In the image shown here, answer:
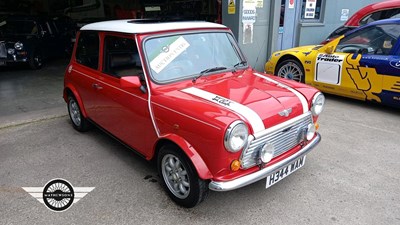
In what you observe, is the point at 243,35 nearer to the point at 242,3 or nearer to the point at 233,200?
the point at 242,3

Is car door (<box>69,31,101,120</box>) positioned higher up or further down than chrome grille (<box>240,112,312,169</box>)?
higher up

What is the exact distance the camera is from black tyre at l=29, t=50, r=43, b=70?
9992 mm

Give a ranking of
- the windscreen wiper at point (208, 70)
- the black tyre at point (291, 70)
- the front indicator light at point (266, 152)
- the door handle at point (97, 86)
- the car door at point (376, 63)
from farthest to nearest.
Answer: the black tyre at point (291, 70), the car door at point (376, 63), the door handle at point (97, 86), the windscreen wiper at point (208, 70), the front indicator light at point (266, 152)

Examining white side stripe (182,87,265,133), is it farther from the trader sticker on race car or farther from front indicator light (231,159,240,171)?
the trader sticker on race car

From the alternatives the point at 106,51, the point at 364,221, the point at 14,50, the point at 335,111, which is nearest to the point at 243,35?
the point at 335,111

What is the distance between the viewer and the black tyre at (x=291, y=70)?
254 inches

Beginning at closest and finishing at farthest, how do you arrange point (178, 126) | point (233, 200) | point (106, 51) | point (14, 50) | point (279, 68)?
point (178, 126) → point (233, 200) → point (106, 51) → point (279, 68) → point (14, 50)

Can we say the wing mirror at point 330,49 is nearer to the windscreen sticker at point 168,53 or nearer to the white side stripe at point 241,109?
the windscreen sticker at point 168,53

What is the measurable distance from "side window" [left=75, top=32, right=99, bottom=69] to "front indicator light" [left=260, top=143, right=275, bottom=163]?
238 cm

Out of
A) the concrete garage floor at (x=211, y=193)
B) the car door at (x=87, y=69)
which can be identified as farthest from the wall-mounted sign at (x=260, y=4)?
the car door at (x=87, y=69)

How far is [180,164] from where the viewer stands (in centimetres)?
280

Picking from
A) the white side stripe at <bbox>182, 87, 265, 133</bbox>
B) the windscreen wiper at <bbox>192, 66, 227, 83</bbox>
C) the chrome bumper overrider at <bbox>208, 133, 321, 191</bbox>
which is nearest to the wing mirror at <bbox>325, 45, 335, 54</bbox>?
the windscreen wiper at <bbox>192, 66, 227, 83</bbox>

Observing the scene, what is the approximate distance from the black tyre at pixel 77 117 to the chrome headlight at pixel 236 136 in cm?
286

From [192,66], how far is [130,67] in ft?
2.21
